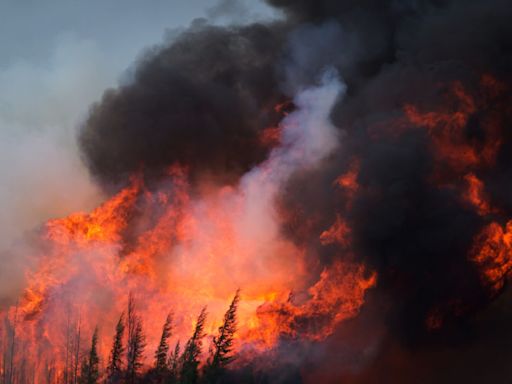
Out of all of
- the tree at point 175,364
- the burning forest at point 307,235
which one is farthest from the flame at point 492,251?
the tree at point 175,364

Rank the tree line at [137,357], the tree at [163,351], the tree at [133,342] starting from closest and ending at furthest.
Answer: the tree line at [137,357]
the tree at [163,351]
the tree at [133,342]

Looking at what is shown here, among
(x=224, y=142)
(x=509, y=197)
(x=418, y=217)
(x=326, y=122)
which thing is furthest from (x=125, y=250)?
(x=509, y=197)

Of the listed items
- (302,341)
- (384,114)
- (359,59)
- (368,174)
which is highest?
(359,59)

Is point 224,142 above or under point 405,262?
above

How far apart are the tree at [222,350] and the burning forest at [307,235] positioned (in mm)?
206

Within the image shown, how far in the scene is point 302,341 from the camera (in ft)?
142

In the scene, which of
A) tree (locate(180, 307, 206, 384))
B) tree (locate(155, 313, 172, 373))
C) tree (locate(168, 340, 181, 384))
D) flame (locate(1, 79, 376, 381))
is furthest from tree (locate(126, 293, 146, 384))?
tree (locate(180, 307, 206, 384))

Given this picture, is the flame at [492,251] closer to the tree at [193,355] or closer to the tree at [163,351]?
the tree at [193,355]

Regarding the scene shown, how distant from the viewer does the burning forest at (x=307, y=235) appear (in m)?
45.3

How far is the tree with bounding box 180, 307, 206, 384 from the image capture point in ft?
134

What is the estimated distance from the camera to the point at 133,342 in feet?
150

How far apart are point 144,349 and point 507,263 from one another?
89.5 ft

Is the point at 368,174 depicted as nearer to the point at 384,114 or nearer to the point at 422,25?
the point at 384,114

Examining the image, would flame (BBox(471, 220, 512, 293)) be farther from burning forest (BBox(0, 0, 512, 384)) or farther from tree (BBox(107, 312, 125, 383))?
tree (BBox(107, 312, 125, 383))
